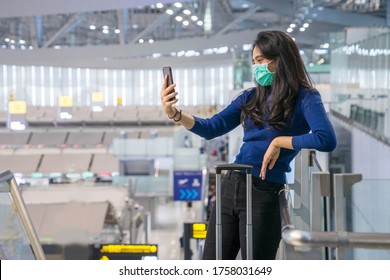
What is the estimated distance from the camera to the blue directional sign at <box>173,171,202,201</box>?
1714 cm

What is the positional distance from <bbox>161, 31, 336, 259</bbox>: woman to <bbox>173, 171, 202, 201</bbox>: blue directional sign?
13898 millimetres

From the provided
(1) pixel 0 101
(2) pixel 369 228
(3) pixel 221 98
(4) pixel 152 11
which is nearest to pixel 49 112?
(1) pixel 0 101

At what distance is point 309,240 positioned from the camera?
85.0 inches

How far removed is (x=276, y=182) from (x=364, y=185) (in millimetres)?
349

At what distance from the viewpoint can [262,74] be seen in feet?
10.0

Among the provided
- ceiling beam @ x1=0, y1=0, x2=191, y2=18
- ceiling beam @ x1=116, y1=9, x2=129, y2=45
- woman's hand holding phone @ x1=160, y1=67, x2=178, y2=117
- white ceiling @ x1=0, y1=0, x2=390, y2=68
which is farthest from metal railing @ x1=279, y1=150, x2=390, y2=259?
ceiling beam @ x1=116, y1=9, x2=129, y2=45

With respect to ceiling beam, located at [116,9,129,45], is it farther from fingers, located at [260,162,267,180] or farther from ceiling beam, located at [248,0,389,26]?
fingers, located at [260,162,267,180]

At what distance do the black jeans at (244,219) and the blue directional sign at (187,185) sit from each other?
1387 cm

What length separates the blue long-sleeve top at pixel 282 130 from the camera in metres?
2.89

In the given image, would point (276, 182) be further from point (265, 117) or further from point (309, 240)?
point (309, 240)

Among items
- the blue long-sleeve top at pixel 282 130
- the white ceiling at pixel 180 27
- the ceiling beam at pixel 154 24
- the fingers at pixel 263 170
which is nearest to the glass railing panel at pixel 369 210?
the blue long-sleeve top at pixel 282 130

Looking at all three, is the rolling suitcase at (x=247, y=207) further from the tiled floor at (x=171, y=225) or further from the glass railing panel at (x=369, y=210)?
the tiled floor at (x=171, y=225)

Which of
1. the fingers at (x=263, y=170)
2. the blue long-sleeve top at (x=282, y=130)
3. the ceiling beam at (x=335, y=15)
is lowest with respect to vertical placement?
the fingers at (x=263, y=170)

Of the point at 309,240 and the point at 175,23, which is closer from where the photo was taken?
the point at 309,240
